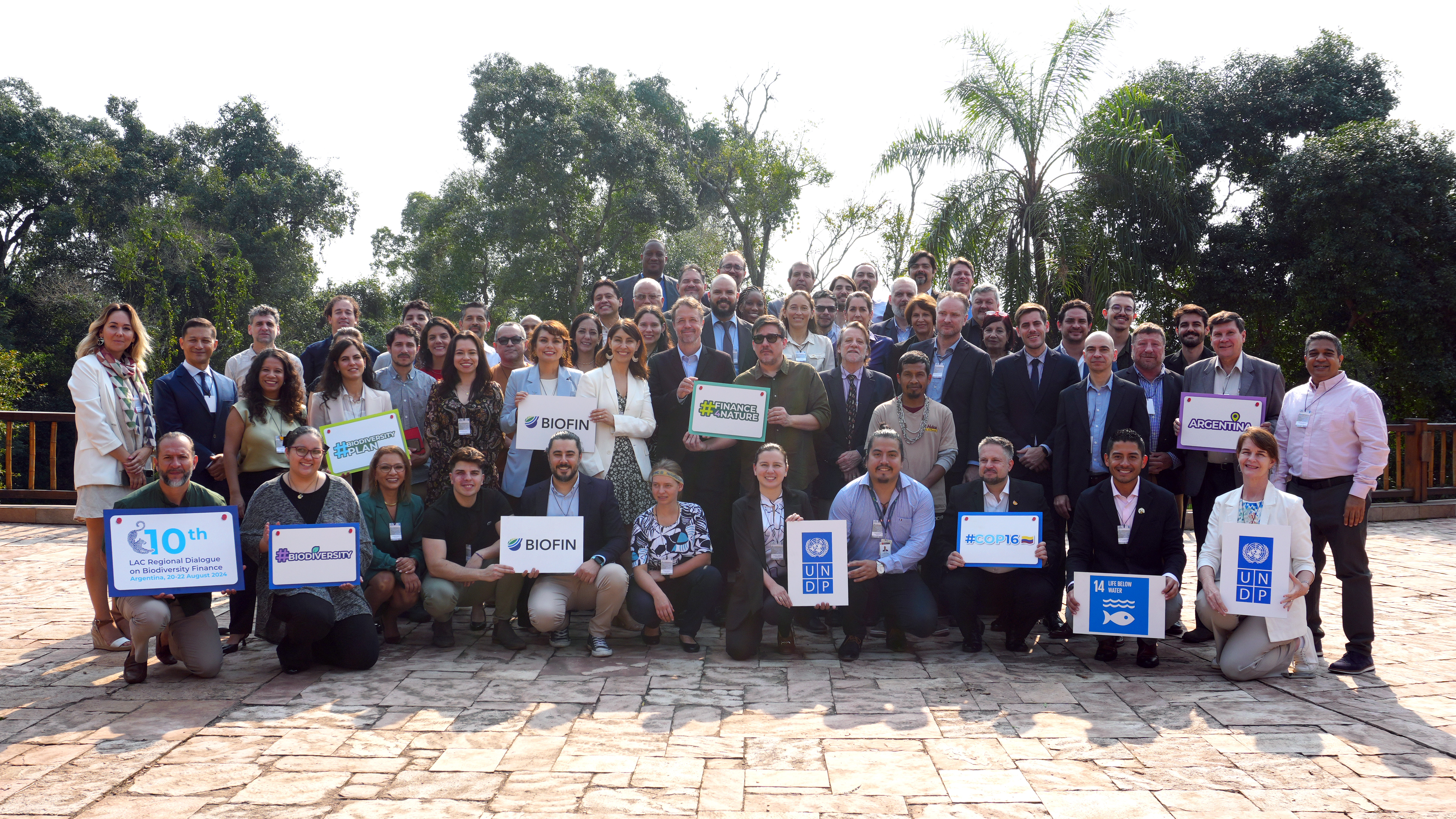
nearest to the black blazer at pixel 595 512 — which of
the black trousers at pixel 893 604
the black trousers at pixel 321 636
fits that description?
the black trousers at pixel 321 636

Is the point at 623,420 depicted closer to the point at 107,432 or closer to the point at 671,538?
the point at 671,538

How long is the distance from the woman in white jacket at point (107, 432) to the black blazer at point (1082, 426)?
5.79m

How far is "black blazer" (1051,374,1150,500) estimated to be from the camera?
621cm

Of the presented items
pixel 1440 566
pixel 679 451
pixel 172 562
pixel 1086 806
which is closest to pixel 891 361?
pixel 679 451

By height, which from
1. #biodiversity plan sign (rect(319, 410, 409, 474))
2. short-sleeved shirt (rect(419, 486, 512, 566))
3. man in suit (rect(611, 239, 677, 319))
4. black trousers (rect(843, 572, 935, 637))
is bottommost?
black trousers (rect(843, 572, 935, 637))

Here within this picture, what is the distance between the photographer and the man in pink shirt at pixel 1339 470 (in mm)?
5512

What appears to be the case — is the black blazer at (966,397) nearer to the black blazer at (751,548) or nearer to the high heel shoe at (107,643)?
the black blazer at (751,548)

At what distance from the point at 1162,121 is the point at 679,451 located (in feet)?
52.2

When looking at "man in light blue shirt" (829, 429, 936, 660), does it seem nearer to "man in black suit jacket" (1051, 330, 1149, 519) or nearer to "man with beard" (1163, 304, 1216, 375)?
"man in black suit jacket" (1051, 330, 1149, 519)

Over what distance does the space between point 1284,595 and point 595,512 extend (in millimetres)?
4016

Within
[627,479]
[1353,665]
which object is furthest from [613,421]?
[1353,665]

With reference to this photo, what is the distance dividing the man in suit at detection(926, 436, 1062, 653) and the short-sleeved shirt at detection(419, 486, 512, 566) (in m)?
2.88

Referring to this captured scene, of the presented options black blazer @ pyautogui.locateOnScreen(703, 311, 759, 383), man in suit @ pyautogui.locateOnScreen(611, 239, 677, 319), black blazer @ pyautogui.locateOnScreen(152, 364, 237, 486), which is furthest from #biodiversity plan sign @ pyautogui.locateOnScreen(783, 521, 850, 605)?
black blazer @ pyautogui.locateOnScreen(152, 364, 237, 486)

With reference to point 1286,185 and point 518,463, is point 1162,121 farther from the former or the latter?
point 518,463
